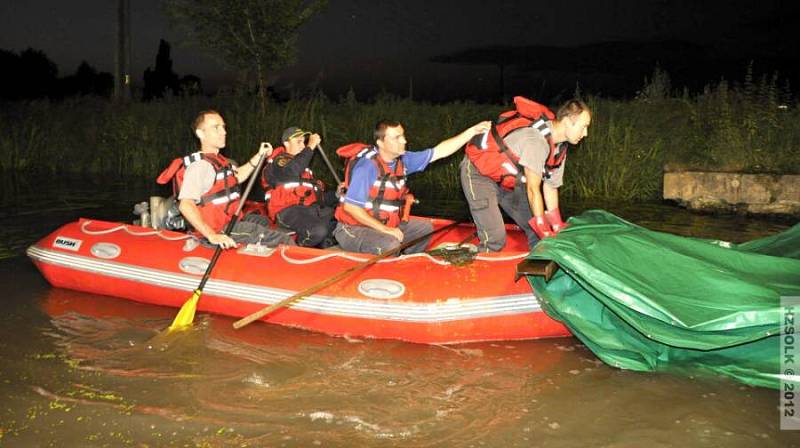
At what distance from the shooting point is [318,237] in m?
5.99

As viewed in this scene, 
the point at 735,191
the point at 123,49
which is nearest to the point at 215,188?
the point at 735,191

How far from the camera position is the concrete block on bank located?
9906 millimetres

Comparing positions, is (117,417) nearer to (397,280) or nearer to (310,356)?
(310,356)

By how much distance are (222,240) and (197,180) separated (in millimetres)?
462

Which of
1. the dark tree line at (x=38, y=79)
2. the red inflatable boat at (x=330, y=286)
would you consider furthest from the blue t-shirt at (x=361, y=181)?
the dark tree line at (x=38, y=79)

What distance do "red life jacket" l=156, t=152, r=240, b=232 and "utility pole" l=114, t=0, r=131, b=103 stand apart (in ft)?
43.8

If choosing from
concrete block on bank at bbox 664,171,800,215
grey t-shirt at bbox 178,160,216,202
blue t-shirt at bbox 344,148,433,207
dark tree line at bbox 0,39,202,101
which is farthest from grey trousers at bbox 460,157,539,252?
dark tree line at bbox 0,39,202,101

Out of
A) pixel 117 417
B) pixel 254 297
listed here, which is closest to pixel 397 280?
pixel 254 297

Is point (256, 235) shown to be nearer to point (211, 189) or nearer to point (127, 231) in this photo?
point (211, 189)

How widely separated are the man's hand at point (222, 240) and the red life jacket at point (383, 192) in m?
0.81

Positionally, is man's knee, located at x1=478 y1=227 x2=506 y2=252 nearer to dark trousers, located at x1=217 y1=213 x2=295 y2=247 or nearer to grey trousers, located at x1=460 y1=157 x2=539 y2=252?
grey trousers, located at x1=460 y1=157 x2=539 y2=252

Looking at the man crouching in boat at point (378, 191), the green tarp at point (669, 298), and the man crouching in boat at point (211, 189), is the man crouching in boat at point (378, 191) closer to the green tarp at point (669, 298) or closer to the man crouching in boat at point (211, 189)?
the man crouching in boat at point (211, 189)

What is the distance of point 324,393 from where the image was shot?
159 inches

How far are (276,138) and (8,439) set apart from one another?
1060cm
